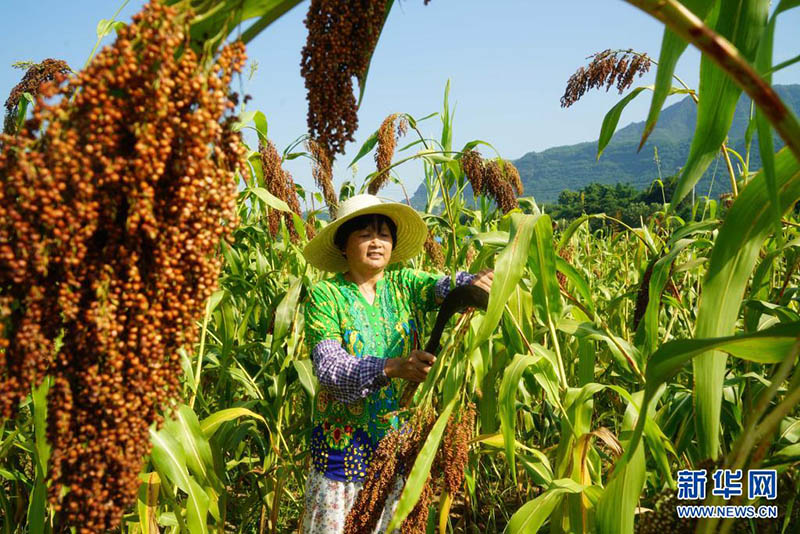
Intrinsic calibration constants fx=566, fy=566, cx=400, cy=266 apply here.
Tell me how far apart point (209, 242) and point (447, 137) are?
2.63 m

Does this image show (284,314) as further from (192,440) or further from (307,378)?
(192,440)

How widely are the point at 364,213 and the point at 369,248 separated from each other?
156mm

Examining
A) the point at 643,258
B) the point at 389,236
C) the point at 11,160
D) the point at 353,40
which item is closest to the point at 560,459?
the point at 389,236

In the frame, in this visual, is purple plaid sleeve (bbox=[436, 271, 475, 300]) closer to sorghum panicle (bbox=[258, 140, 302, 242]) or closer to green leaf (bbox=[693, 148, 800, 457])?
sorghum panicle (bbox=[258, 140, 302, 242])

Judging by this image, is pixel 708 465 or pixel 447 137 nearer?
pixel 708 465

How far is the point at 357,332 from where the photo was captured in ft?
8.05

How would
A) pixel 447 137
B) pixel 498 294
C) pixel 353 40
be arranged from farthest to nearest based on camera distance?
pixel 447 137
pixel 498 294
pixel 353 40

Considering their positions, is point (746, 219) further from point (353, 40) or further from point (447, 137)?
point (447, 137)

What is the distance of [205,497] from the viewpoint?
6.26ft

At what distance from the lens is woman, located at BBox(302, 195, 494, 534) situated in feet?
7.87

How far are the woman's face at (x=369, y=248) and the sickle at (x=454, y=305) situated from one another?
1.93ft

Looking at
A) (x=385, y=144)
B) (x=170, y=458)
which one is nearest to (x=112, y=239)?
(x=170, y=458)

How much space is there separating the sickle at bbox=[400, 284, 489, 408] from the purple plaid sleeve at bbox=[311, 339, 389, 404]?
0.11 metres

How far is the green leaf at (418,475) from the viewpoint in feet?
4.71
